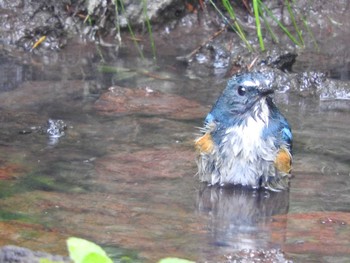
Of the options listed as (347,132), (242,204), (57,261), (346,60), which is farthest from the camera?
(346,60)

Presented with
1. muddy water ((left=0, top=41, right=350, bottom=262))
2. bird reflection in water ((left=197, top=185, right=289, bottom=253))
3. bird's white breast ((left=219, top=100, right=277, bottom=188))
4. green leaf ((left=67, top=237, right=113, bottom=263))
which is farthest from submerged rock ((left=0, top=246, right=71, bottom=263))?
bird's white breast ((left=219, top=100, right=277, bottom=188))

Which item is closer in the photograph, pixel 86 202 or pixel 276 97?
pixel 86 202

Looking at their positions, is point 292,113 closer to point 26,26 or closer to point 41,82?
point 41,82

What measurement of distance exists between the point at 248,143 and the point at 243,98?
0.34 meters

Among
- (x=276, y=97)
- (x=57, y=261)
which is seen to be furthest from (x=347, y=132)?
(x=57, y=261)

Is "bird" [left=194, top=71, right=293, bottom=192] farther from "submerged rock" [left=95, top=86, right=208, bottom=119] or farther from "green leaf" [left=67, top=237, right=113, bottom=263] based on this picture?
"green leaf" [left=67, top=237, right=113, bottom=263]

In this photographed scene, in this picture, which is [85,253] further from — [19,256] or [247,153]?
[247,153]

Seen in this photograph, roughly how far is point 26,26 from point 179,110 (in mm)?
2706

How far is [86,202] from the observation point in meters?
5.45

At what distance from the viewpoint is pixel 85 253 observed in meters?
2.77

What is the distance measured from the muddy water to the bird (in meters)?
0.11

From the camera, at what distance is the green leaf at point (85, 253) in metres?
2.72

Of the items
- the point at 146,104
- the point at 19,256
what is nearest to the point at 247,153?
the point at 146,104

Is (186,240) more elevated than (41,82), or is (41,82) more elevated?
(41,82)
